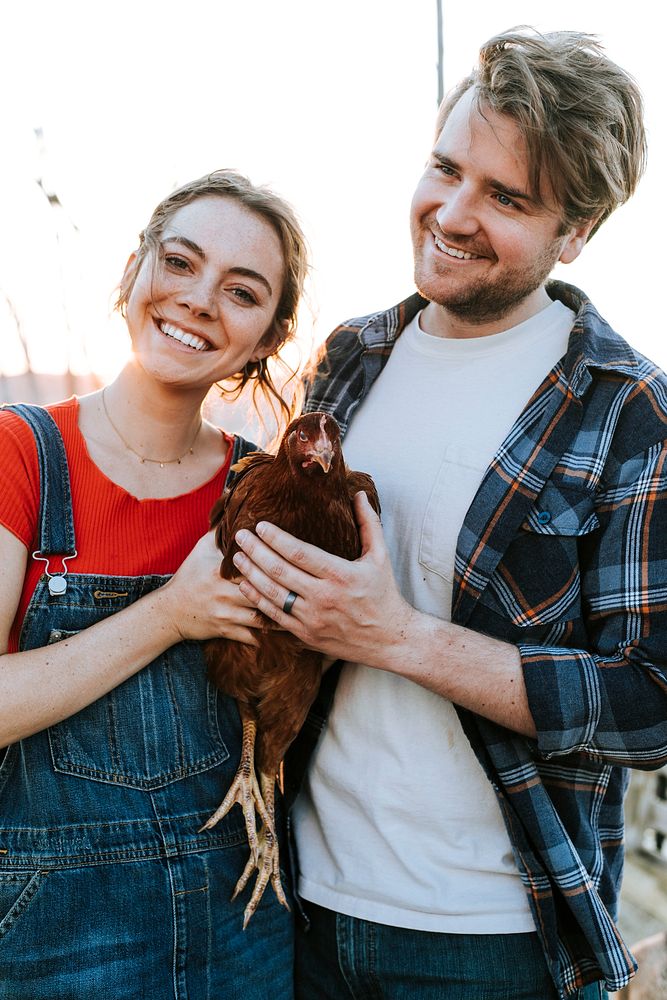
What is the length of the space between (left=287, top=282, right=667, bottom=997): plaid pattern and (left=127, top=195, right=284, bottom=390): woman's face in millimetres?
647

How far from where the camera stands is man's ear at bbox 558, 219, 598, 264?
1703mm

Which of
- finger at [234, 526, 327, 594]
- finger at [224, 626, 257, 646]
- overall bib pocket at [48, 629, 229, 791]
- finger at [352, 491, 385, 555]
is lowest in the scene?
overall bib pocket at [48, 629, 229, 791]

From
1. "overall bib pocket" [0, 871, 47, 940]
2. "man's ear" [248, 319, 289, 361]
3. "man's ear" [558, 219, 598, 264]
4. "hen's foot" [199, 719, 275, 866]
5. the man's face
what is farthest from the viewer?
"man's ear" [248, 319, 289, 361]

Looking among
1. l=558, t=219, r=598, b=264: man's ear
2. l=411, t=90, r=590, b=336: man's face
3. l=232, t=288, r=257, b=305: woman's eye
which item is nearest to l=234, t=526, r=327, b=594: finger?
l=232, t=288, r=257, b=305: woman's eye

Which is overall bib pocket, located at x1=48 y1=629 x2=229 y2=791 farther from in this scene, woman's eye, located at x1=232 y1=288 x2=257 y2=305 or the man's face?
the man's face

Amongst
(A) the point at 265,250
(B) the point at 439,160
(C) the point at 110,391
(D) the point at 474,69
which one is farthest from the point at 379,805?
(D) the point at 474,69

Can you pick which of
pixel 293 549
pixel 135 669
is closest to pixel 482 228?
pixel 293 549

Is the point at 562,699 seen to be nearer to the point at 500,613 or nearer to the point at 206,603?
the point at 500,613

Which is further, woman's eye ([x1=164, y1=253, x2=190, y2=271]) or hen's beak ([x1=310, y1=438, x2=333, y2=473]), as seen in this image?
woman's eye ([x1=164, y1=253, x2=190, y2=271])

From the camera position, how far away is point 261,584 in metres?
1.44

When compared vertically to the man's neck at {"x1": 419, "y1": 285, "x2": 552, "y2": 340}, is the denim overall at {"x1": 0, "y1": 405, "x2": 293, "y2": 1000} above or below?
below

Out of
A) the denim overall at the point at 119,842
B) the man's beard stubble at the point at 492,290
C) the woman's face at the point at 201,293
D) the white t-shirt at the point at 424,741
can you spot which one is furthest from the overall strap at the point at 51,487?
the man's beard stubble at the point at 492,290

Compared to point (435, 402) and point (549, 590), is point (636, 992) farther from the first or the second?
point (435, 402)

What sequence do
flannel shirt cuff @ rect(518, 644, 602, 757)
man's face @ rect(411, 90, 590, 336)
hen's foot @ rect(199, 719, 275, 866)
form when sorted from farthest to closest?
man's face @ rect(411, 90, 590, 336) < hen's foot @ rect(199, 719, 275, 866) < flannel shirt cuff @ rect(518, 644, 602, 757)
